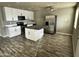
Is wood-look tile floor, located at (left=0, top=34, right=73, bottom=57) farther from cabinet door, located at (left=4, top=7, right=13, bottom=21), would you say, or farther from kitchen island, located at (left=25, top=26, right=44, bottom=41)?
cabinet door, located at (left=4, top=7, right=13, bottom=21)

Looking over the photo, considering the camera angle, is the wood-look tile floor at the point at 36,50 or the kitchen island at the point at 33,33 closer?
the wood-look tile floor at the point at 36,50

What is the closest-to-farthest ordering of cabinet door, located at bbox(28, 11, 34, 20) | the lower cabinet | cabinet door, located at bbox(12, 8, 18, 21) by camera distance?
the lower cabinet < cabinet door, located at bbox(12, 8, 18, 21) < cabinet door, located at bbox(28, 11, 34, 20)

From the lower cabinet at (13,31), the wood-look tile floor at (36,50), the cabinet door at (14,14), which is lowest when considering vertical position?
the wood-look tile floor at (36,50)

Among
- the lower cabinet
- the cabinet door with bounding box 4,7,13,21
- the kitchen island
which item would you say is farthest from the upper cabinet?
the kitchen island

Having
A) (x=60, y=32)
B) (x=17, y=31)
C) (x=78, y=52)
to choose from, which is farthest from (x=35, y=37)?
(x=60, y=32)

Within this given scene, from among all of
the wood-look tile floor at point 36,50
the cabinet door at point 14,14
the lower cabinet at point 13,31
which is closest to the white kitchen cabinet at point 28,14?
the cabinet door at point 14,14

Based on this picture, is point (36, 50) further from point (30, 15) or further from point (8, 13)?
point (30, 15)

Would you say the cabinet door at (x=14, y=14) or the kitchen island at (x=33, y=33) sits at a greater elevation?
the cabinet door at (x=14, y=14)

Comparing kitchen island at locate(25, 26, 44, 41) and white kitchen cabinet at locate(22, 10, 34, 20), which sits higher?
white kitchen cabinet at locate(22, 10, 34, 20)

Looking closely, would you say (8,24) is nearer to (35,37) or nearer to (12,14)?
(12,14)

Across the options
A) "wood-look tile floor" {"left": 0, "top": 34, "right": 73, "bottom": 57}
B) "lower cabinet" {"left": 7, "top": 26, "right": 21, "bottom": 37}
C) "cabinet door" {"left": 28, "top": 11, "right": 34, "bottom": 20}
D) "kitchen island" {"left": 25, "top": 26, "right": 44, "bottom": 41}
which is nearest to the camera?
"wood-look tile floor" {"left": 0, "top": 34, "right": 73, "bottom": 57}

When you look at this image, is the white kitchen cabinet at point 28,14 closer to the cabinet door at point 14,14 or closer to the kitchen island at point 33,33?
the cabinet door at point 14,14

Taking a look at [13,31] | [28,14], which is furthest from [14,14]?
[28,14]

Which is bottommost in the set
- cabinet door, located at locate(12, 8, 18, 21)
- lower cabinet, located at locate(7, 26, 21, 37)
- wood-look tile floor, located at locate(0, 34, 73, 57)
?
wood-look tile floor, located at locate(0, 34, 73, 57)
